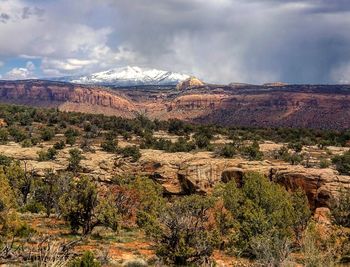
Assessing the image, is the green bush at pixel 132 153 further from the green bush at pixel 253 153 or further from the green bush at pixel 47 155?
the green bush at pixel 253 153

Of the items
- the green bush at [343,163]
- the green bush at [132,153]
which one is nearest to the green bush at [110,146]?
the green bush at [132,153]

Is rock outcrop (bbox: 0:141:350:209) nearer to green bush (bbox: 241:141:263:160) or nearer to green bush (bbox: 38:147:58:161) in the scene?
green bush (bbox: 38:147:58:161)

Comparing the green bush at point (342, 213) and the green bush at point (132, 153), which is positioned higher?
the green bush at point (132, 153)

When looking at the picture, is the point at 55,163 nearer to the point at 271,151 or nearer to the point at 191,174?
the point at 191,174

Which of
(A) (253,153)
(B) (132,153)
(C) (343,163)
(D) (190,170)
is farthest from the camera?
(B) (132,153)

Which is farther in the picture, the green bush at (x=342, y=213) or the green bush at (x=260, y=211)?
the green bush at (x=342, y=213)

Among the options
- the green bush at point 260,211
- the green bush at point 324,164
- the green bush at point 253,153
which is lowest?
the green bush at point 260,211

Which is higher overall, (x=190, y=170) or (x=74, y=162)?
(x=74, y=162)

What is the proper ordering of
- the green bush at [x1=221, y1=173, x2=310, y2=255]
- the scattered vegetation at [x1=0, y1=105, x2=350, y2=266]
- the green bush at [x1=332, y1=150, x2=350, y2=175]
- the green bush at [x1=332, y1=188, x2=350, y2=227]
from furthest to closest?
the green bush at [x1=332, y1=150, x2=350, y2=175]
the green bush at [x1=332, y1=188, x2=350, y2=227]
the green bush at [x1=221, y1=173, x2=310, y2=255]
the scattered vegetation at [x1=0, y1=105, x2=350, y2=266]

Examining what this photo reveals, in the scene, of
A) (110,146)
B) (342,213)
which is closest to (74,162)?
(110,146)

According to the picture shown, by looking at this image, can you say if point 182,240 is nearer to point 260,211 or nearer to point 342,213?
point 260,211

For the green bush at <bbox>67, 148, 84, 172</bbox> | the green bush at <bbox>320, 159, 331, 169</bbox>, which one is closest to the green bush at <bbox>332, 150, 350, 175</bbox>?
the green bush at <bbox>320, 159, 331, 169</bbox>

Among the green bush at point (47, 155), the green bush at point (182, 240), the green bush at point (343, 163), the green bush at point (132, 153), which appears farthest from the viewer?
the green bush at point (132, 153)

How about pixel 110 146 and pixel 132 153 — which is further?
pixel 110 146
